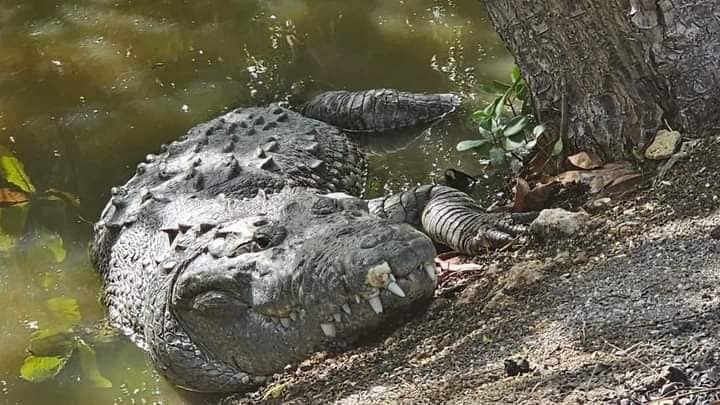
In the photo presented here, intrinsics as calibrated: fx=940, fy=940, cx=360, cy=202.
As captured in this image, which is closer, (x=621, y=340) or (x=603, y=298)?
(x=621, y=340)

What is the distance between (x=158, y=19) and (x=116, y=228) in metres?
3.32

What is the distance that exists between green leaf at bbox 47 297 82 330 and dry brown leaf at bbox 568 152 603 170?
259cm

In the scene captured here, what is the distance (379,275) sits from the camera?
3.26m

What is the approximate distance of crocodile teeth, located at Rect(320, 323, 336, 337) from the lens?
3477mm

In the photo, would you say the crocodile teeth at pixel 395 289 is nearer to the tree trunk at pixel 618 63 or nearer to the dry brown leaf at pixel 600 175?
the dry brown leaf at pixel 600 175

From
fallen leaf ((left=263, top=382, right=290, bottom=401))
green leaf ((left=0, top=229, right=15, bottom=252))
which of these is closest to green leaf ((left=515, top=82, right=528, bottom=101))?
fallen leaf ((left=263, top=382, right=290, bottom=401))

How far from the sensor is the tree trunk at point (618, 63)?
3.51 m

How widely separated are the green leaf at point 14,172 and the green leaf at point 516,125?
10.2 feet

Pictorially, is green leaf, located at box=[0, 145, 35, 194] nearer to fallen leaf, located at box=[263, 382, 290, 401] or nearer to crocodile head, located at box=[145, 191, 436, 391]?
crocodile head, located at box=[145, 191, 436, 391]

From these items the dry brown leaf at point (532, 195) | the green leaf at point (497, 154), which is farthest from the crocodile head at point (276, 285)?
the green leaf at point (497, 154)

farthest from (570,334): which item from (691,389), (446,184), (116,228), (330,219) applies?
(116,228)

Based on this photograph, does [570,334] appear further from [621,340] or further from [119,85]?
[119,85]

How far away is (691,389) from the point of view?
2156 mm

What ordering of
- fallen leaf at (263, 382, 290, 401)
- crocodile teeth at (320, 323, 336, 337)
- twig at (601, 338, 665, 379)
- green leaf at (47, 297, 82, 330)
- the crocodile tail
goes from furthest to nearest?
the crocodile tail, green leaf at (47, 297, 82, 330), fallen leaf at (263, 382, 290, 401), crocodile teeth at (320, 323, 336, 337), twig at (601, 338, 665, 379)
